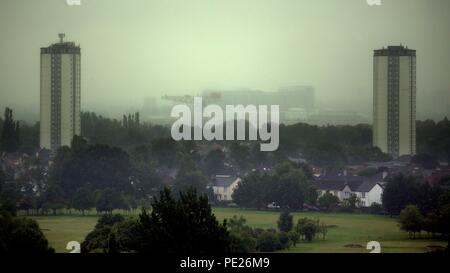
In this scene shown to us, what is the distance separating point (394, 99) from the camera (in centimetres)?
1617

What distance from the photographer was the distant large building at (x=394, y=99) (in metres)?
16.0

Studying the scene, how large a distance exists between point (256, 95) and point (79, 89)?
98.8 inches

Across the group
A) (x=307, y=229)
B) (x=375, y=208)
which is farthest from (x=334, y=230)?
(x=375, y=208)

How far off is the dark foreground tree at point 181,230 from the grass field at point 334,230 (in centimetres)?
247

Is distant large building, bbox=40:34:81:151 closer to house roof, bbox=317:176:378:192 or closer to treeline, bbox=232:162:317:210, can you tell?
treeline, bbox=232:162:317:210

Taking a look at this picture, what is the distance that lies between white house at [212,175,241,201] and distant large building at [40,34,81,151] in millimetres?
2351

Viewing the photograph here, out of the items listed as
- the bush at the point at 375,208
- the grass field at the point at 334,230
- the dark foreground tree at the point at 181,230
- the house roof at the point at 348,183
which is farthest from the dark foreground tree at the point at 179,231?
the house roof at the point at 348,183

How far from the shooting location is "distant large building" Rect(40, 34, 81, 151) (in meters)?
15.8

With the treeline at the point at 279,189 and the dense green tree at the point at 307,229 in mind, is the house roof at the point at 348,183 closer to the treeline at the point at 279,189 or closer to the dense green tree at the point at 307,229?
the treeline at the point at 279,189

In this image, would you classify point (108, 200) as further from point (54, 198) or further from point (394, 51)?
point (394, 51)

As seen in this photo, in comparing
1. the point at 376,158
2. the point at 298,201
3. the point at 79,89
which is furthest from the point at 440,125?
the point at 79,89

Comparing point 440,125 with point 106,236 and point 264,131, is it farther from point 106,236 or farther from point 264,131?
point 106,236

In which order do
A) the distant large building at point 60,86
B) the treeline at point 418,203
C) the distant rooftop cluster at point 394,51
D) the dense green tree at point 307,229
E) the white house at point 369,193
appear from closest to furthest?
the treeline at point 418,203 → the dense green tree at point 307,229 → the distant large building at point 60,86 → the distant rooftop cluster at point 394,51 → the white house at point 369,193

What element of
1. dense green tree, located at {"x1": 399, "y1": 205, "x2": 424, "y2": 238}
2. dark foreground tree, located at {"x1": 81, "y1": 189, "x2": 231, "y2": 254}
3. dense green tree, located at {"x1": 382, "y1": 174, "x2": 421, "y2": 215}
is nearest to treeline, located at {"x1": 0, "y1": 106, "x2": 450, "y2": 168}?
dense green tree, located at {"x1": 382, "y1": 174, "x2": 421, "y2": 215}
